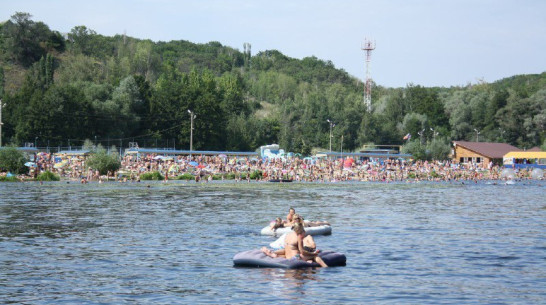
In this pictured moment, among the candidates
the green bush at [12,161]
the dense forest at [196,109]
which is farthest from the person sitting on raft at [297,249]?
the dense forest at [196,109]

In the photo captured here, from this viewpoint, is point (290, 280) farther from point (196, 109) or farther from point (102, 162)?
point (196, 109)

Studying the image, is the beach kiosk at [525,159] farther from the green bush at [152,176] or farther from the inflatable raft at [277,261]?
the inflatable raft at [277,261]

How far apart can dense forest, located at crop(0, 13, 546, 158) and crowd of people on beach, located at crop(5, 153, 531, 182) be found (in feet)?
37.3

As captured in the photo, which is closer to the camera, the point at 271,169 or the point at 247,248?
the point at 247,248

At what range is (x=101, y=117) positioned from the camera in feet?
324

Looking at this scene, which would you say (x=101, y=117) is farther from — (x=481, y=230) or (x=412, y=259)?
(x=412, y=259)

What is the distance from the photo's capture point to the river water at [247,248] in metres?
18.2

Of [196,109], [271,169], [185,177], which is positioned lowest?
[185,177]

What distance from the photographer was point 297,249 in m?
21.2

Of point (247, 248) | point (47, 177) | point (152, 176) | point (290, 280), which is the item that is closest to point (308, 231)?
point (247, 248)

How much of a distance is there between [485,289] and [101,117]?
85.8 metres

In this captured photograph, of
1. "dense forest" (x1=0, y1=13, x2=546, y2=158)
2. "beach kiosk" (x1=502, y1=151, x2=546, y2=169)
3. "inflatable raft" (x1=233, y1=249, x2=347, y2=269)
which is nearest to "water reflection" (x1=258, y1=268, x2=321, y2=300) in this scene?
"inflatable raft" (x1=233, y1=249, x2=347, y2=269)

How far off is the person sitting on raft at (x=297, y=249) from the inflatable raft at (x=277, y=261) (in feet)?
0.44

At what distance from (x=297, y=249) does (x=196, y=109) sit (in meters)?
89.1
